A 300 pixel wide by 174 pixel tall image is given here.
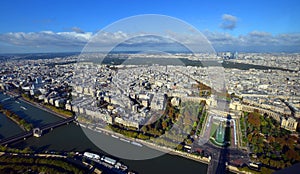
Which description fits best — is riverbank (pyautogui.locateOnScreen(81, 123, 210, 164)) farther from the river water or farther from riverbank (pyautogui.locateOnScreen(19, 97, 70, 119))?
riverbank (pyautogui.locateOnScreen(19, 97, 70, 119))

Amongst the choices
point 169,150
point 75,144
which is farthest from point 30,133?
point 169,150

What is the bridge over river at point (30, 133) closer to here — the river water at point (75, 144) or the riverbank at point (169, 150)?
the river water at point (75, 144)

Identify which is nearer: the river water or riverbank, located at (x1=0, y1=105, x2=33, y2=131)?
the river water

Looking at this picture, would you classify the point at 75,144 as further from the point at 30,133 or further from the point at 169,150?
the point at 169,150

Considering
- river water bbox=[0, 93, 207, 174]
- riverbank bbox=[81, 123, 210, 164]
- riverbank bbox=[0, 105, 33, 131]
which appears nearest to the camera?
river water bbox=[0, 93, 207, 174]

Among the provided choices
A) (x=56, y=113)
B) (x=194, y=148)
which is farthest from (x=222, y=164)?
(x=56, y=113)

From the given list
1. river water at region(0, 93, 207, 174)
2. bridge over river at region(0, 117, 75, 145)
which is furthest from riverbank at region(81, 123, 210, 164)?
bridge over river at region(0, 117, 75, 145)

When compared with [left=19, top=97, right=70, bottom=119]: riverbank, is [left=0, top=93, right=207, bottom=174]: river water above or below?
below

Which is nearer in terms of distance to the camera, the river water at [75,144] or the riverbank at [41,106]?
the river water at [75,144]

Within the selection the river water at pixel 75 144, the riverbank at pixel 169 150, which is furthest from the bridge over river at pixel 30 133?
the riverbank at pixel 169 150
